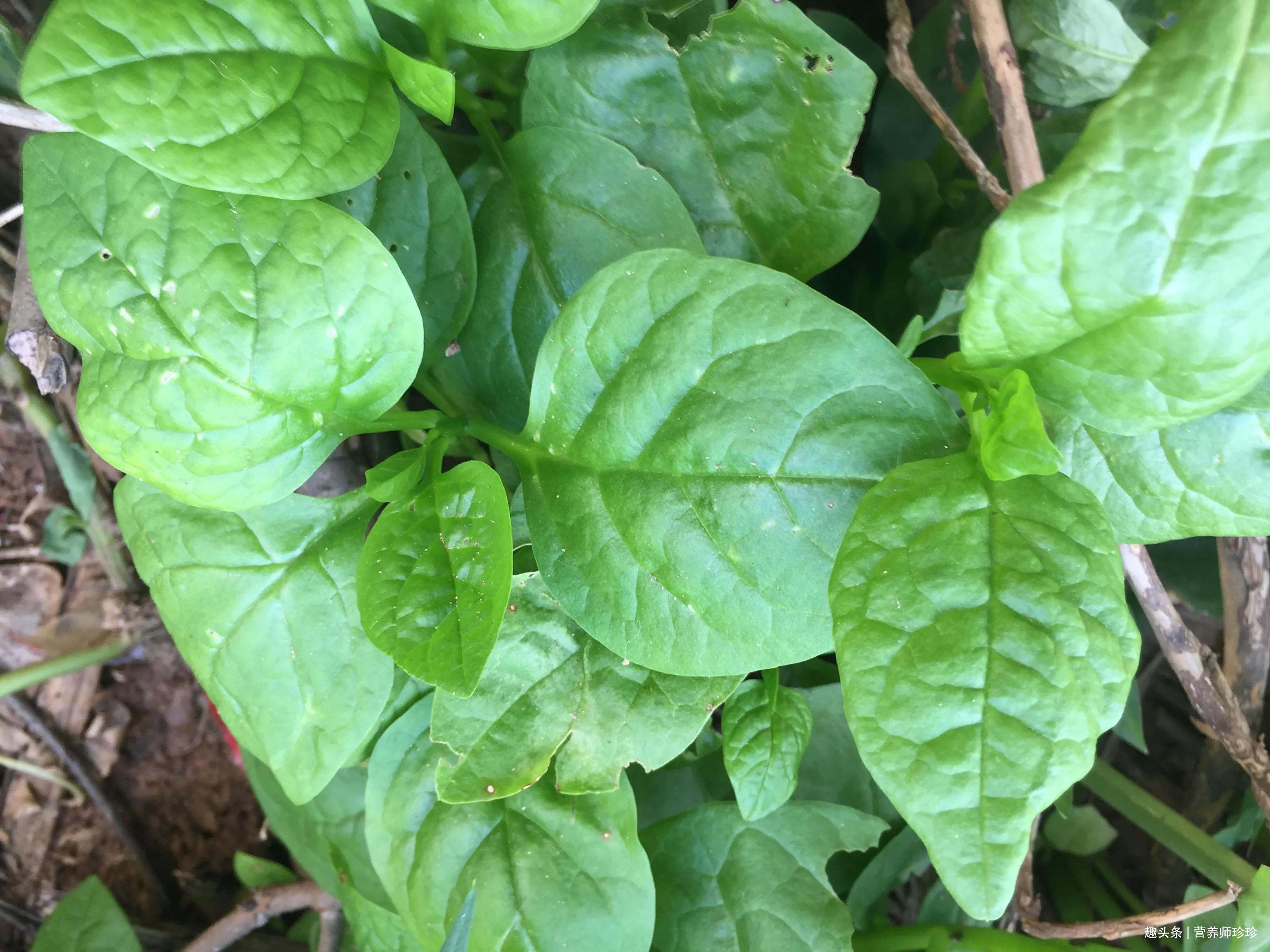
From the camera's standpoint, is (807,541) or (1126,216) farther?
(807,541)

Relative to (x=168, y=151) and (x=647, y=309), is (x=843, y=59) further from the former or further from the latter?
(x=168, y=151)

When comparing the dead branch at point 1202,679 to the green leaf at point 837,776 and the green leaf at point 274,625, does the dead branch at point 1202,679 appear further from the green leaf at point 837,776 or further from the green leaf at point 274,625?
the green leaf at point 274,625

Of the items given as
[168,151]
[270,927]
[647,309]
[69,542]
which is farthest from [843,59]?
[270,927]


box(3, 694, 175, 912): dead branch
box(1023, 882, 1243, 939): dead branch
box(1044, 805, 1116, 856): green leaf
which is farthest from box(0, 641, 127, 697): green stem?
box(1044, 805, 1116, 856): green leaf

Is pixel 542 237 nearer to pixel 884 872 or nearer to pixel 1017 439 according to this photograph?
pixel 1017 439

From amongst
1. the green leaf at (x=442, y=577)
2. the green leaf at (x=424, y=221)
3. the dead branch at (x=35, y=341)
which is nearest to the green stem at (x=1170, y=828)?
the green leaf at (x=442, y=577)

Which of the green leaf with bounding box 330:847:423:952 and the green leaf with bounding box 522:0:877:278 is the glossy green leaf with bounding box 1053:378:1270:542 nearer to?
the green leaf with bounding box 522:0:877:278
